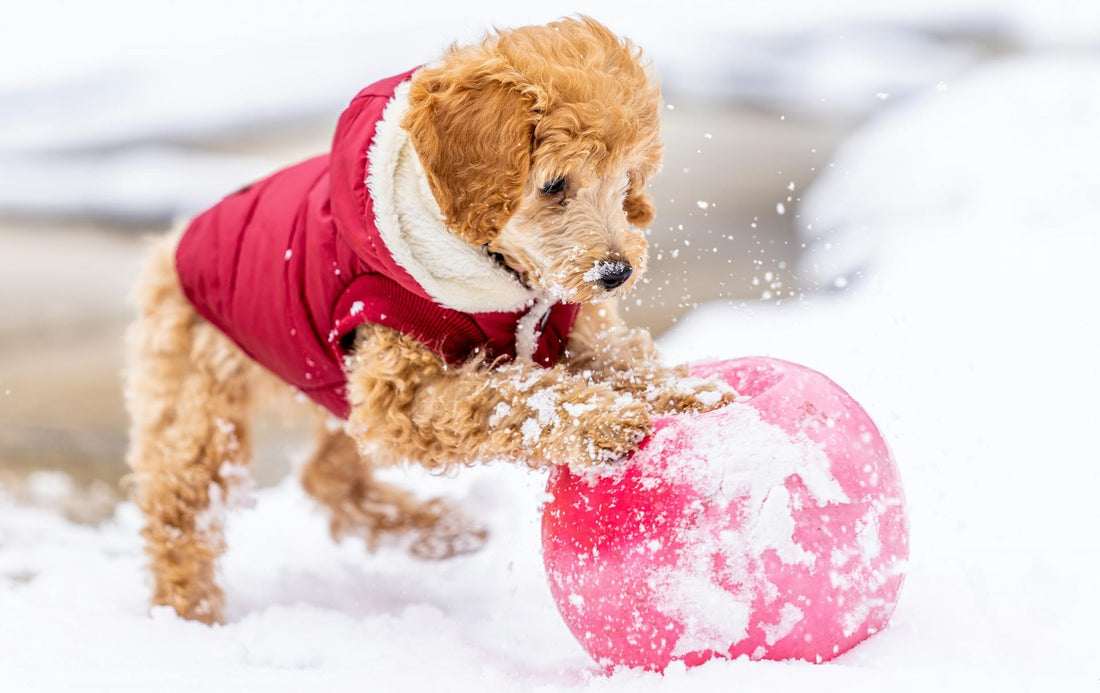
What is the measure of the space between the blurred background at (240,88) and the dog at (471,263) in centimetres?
323

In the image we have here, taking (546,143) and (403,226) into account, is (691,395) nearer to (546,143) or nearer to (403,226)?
(546,143)

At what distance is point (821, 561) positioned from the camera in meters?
2.20

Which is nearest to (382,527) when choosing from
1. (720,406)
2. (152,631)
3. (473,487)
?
(473,487)

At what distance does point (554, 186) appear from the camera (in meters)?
2.57

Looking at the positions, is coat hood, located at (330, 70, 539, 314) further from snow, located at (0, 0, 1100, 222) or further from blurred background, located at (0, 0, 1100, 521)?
snow, located at (0, 0, 1100, 222)

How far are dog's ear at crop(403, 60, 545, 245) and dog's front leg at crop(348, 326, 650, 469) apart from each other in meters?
0.41

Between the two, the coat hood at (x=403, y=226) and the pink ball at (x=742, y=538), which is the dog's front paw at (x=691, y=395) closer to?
the pink ball at (x=742, y=538)

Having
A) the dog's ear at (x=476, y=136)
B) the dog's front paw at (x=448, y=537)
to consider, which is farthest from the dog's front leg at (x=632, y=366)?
the dog's front paw at (x=448, y=537)

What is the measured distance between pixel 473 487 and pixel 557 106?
2169mm

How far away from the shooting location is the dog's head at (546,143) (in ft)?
8.05

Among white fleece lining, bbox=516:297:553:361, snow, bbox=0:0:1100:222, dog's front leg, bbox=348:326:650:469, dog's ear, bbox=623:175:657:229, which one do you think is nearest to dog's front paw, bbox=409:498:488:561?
dog's front leg, bbox=348:326:650:469

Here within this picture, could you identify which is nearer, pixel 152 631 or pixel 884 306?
pixel 152 631

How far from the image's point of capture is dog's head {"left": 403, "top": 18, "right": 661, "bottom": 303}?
245 centimetres

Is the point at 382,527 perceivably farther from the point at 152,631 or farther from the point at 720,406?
the point at 720,406
